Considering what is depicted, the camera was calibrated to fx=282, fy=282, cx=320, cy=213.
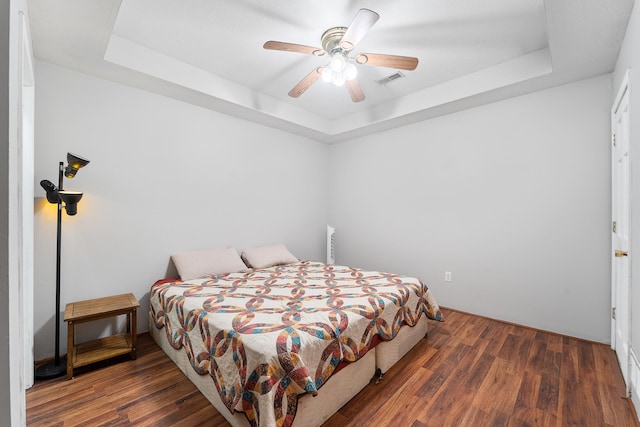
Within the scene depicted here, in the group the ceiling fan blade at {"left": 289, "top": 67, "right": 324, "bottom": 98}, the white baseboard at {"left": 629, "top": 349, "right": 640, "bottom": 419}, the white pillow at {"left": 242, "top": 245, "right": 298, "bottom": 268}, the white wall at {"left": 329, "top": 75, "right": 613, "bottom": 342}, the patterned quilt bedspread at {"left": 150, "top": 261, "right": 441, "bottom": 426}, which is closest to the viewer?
the patterned quilt bedspread at {"left": 150, "top": 261, "right": 441, "bottom": 426}

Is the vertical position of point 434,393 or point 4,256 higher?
point 4,256

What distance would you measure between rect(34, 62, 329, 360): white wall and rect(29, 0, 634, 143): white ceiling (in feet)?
0.78

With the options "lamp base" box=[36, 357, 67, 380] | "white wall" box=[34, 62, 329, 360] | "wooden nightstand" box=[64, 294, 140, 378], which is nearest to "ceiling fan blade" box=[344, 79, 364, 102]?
"white wall" box=[34, 62, 329, 360]

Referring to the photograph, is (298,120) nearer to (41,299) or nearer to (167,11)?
(167,11)

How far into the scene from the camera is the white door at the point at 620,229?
2.00 m

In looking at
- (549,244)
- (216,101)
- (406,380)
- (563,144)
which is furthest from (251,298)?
(563,144)

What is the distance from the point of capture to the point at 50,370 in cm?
210

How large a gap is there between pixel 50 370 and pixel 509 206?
4.35 m

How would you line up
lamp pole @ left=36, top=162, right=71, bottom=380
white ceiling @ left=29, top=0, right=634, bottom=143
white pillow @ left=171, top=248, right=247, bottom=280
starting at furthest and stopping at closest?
white pillow @ left=171, top=248, right=247, bottom=280, lamp pole @ left=36, top=162, right=71, bottom=380, white ceiling @ left=29, top=0, right=634, bottom=143

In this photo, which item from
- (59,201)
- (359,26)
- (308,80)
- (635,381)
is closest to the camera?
(635,381)

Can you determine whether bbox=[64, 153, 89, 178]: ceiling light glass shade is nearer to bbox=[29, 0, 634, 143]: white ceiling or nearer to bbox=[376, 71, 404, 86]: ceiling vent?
bbox=[29, 0, 634, 143]: white ceiling

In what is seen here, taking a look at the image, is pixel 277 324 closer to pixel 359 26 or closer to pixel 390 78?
pixel 359 26

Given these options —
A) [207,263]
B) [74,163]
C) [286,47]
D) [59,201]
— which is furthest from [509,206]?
[59,201]

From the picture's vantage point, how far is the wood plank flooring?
1.67 m
